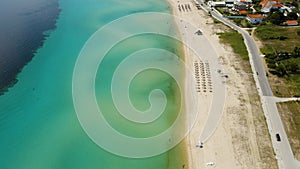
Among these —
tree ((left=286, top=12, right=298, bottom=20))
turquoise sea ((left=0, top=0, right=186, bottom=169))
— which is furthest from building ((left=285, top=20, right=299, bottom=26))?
turquoise sea ((left=0, top=0, right=186, bottom=169))

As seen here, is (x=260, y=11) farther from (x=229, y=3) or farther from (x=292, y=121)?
(x=292, y=121)

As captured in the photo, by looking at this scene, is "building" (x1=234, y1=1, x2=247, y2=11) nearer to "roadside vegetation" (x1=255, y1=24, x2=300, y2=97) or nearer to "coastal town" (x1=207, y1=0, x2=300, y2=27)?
"coastal town" (x1=207, y1=0, x2=300, y2=27)

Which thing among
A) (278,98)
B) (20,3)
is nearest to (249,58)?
(278,98)

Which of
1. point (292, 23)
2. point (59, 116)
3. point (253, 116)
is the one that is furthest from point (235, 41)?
point (59, 116)

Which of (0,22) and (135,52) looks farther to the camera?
(0,22)

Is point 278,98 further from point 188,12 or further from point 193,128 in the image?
point 188,12

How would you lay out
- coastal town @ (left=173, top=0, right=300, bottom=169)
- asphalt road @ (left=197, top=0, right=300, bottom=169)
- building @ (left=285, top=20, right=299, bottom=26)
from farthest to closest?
1. building @ (left=285, top=20, right=299, bottom=26)
2. coastal town @ (left=173, top=0, right=300, bottom=169)
3. asphalt road @ (left=197, top=0, right=300, bottom=169)
